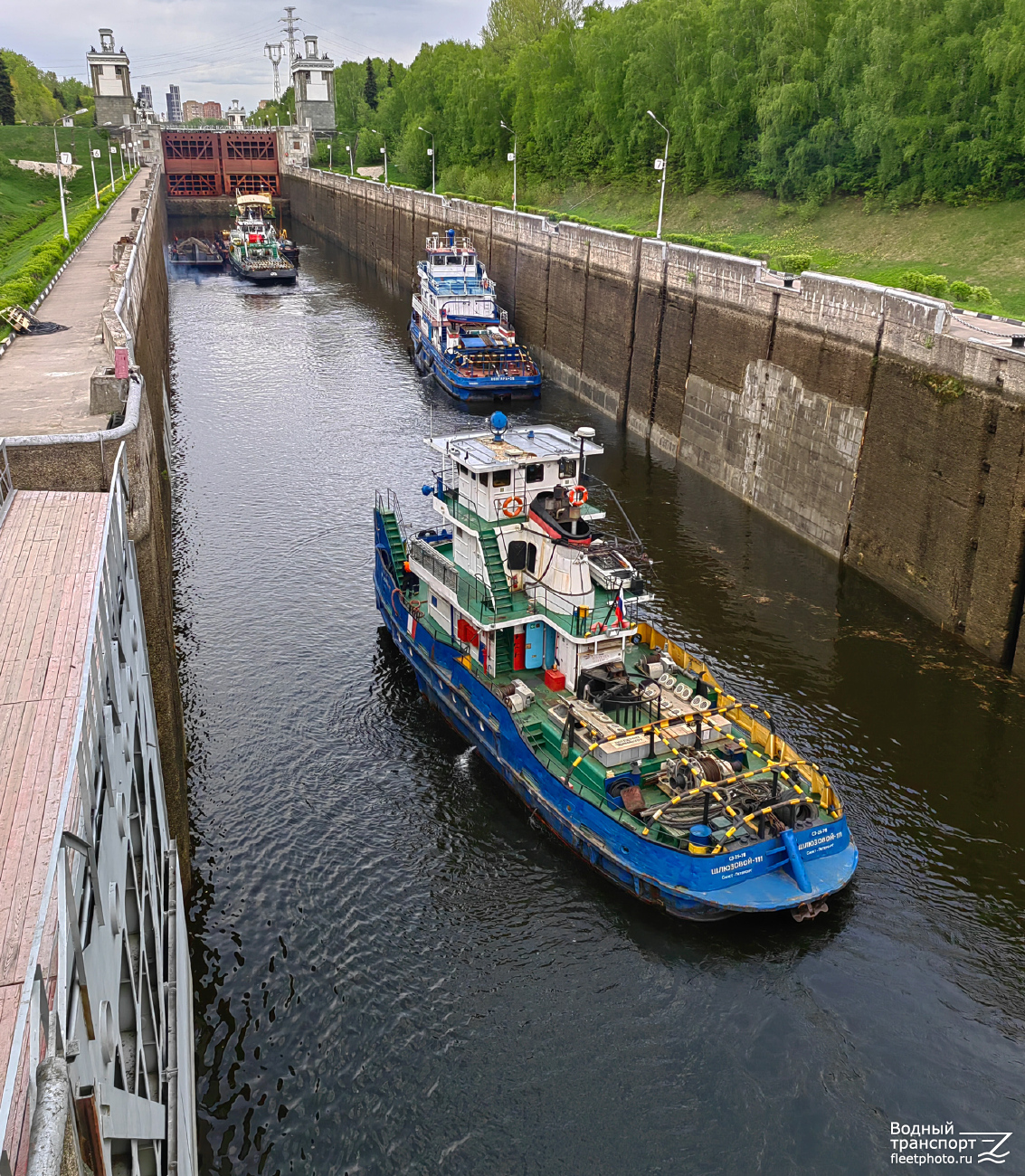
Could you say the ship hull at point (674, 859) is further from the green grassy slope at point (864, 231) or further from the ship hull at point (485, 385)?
the ship hull at point (485, 385)

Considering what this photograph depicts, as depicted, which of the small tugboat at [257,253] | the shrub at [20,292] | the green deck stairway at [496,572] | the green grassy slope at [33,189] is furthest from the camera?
the small tugboat at [257,253]

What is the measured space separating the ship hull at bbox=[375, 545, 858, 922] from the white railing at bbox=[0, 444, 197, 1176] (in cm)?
723

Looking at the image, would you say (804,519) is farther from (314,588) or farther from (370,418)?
(370,418)

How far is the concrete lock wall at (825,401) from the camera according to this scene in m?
27.6

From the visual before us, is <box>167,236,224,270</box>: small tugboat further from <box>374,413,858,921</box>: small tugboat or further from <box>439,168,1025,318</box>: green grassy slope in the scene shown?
<box>374,413,858,921</box>: small tugboat

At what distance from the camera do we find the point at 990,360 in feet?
90.5

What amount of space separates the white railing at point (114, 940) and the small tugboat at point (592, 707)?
7641 mm

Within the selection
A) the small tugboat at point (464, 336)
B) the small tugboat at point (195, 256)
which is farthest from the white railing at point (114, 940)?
the small tugboat at point (195, 256)

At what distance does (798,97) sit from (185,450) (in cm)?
4529

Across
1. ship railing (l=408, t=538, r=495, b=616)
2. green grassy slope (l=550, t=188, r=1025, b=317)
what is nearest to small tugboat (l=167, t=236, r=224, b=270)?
green grassy slope (l=550, t=188, r=1025, b=317)

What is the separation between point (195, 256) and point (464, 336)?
167 ft

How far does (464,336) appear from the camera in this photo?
181ft

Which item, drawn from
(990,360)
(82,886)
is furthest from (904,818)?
(82,886)

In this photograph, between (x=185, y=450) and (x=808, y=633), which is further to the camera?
(x=185, y=450)
